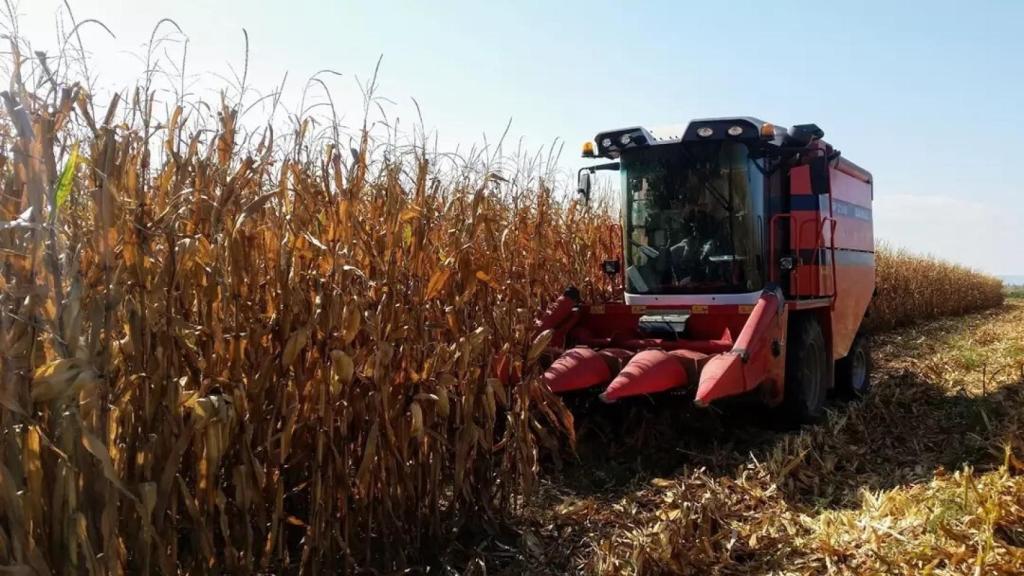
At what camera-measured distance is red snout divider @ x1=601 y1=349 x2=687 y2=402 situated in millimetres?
4227

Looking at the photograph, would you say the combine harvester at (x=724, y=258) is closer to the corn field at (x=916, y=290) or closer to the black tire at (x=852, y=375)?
the black tire at (x=852, y=375)

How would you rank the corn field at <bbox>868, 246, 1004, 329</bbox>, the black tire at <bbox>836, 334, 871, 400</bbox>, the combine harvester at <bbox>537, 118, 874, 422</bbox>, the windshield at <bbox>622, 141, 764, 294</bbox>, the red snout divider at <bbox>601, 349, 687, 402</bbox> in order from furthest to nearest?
1. the corn field at <bbox>868, 246, 1004, 329</bbox>
2. the black tire at <bbox>836, 334, 871, 400</bbox>
3. the windshield at <bbox>622, 141, 764, 294</bbox>
4. the combine harvester at <bbox>537, 118, 874, 422</bbox>
5. the red snout divider at <bbox>601, 349, 687, 402</bbox>

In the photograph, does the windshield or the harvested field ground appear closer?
the harvested field ground

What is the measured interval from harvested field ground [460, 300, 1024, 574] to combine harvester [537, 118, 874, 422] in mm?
337

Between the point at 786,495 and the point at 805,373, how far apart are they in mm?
1603

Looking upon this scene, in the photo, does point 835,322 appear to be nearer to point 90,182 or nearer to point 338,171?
point 338,171

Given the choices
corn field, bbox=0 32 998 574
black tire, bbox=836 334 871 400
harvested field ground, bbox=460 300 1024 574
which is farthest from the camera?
black tire, bbox=836 334 871 400

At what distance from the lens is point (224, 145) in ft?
7.83

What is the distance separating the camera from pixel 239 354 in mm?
2332

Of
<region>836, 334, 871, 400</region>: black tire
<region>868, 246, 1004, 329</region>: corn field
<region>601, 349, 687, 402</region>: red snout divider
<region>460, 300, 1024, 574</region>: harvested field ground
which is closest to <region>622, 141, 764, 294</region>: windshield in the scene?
<region>460, 300, 1024, 574</region>: harvested field ground

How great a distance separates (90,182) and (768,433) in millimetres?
4229

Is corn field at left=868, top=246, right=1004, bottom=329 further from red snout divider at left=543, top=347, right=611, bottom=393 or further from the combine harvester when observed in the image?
red snout divider at left=543, top=347, right=611, bottom=393

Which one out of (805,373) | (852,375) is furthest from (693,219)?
(852,375)

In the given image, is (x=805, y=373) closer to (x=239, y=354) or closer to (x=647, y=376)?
(x=647, y=376)
